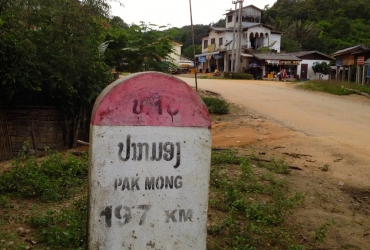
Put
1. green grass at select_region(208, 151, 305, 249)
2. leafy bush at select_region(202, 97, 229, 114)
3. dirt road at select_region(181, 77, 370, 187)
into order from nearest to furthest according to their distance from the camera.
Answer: green grass at select_region(208, 151, 305, 249) → dirt road at select_region(181, 77, 370, 187) → leafy bush at select_region(202, 97, 229, 114)

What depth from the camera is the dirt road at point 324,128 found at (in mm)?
7262

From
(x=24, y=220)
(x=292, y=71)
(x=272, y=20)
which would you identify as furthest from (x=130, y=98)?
(x=272, y=20)

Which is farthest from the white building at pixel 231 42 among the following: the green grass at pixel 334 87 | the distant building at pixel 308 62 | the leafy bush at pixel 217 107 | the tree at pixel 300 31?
the leafy bush at pixel 217 107

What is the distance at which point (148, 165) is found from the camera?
238 cm

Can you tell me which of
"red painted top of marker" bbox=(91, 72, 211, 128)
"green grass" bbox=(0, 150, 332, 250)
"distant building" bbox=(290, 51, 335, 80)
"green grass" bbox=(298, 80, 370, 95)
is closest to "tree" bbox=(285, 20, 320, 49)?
"distant building" bbox=(290, 51, 335, 80)

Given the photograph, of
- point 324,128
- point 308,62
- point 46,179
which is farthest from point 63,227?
point 308,62

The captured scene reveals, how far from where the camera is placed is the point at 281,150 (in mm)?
8258

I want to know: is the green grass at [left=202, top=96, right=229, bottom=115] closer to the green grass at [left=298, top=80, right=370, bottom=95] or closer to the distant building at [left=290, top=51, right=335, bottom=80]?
the green grass at [left=298, top=80, right=370, bottom=95]

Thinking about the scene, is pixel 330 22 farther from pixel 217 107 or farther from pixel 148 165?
pixel 148 165

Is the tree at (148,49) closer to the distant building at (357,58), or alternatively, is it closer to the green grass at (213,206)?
the green grass at (213,206)

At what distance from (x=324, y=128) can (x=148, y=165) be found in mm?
9034

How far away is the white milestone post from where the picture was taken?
2.31 m

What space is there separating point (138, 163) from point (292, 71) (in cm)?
4505

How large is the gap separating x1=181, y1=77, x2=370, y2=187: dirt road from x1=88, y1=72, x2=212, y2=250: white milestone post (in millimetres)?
4474
